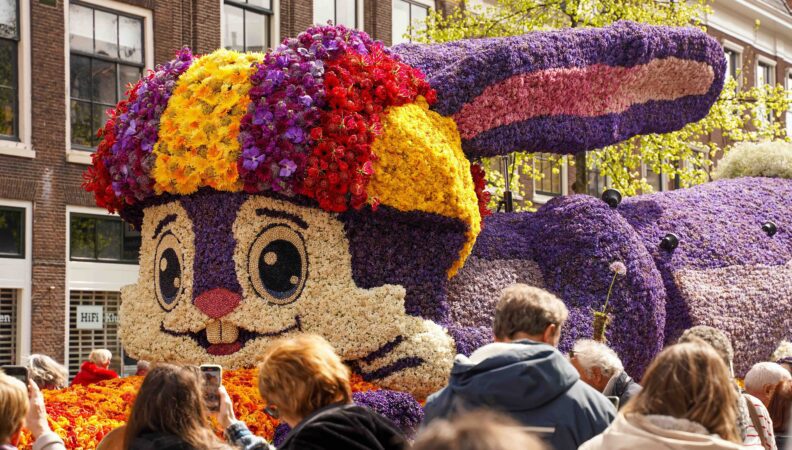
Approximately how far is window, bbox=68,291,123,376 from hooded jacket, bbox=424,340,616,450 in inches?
541

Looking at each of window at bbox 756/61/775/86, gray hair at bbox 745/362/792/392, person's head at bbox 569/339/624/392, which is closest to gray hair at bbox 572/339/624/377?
person's head at bbox 569/339/624/392

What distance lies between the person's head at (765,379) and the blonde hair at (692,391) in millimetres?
3283

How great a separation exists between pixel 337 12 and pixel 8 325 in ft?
26.8

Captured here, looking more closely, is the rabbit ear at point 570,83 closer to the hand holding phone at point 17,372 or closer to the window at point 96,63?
the hand holding phone at point 17,372

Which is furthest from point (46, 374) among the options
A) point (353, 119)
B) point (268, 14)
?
A: point (268, 14)

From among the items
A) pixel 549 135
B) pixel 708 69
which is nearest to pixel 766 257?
pixel 708 69

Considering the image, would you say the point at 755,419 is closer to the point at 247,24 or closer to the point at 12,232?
the point at 12,232

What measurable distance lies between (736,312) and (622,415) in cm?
647

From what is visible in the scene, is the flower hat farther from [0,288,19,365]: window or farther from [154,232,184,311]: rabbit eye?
[0,288,19,365]: window

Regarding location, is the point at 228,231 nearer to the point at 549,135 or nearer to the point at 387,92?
the point at 387,92

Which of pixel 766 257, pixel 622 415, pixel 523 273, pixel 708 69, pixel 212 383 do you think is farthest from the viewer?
pixel 766 257

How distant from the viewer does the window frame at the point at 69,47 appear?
679 inches

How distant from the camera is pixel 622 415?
12.0 ft

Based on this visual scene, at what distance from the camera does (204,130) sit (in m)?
7.56
